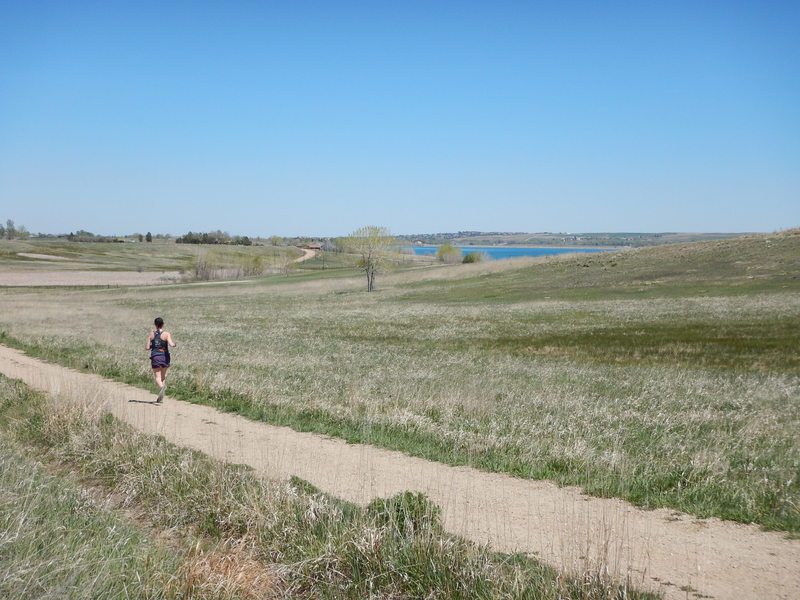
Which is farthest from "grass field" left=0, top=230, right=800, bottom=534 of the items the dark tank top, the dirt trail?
the dark tank top

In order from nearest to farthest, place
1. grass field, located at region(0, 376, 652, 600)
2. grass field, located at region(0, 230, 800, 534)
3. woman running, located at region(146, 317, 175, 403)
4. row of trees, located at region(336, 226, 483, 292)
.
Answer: grass field, located at region(0, 376, 652, 600), grass field, located at region(0, 230, 800, 534), woman running, located at region(146, 317, 175, 403), row of trees, located at region(336, 226, 483, 292)

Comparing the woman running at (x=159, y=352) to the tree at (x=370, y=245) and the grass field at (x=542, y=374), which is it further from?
the tree at (x=370, y=245)

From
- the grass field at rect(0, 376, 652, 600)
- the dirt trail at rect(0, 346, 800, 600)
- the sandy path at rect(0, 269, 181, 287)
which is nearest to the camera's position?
the grass field at rect(0, 376, 652, 600)

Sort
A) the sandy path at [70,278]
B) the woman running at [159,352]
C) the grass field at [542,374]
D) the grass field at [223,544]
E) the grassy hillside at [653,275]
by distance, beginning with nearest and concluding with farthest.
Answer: the grass field at [223,544] → the grass field at [542,374] → the woman running at [159,352] → the grassy hillside at [653,275] → the sandy path at [70,278]

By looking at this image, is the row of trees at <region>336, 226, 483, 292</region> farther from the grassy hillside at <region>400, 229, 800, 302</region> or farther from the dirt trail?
the dirt trail

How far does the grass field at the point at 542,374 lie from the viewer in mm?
12016

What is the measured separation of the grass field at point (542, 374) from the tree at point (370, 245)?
101ft

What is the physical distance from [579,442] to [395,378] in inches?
451

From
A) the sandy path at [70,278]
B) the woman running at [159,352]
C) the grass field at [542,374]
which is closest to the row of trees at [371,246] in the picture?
the grass field at [542,374]

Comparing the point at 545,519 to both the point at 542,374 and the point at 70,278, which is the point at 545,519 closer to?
the point at 542,374

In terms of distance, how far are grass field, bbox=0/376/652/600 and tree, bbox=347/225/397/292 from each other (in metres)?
88.3

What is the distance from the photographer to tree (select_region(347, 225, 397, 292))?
326 feet

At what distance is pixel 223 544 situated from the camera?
8.71m

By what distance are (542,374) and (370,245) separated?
76.1 meters
